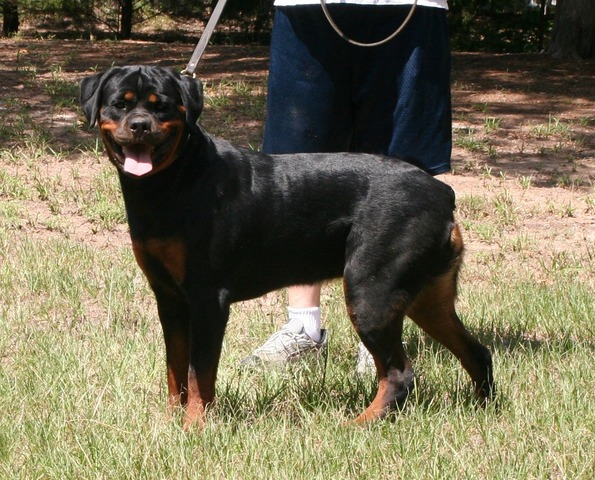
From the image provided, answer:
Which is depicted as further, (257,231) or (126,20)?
(126,20)

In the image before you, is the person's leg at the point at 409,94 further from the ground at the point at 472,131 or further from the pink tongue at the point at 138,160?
the ground at the point at 472,131

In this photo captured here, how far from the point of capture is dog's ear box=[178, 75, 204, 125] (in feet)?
12.6

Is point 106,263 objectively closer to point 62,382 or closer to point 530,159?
point 62,382

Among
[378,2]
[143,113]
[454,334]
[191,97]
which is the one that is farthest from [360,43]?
[454,334]

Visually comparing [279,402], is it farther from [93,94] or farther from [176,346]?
[93,94]

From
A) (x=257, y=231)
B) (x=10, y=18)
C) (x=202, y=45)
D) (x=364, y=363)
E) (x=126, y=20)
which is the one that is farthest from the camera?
(x=10, y=18)

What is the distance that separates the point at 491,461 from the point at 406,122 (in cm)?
176

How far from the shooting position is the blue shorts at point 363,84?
15.1 ft

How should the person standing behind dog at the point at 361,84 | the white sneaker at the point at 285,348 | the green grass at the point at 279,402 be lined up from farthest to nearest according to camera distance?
the white sneaker at the point at 285,348 < the person standing behind dog at the point at 361,84 < the green grass at the point at 279,402

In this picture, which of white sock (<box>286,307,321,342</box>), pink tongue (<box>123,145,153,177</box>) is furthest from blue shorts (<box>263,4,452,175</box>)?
pink tongue (<box>123,145,153,177</box>)

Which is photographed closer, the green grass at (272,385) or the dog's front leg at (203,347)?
the green grass at (272,385)

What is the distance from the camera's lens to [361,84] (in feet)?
15.5

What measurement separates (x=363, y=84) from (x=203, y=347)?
1541 mm

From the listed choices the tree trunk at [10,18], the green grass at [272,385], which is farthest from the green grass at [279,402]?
the tree trunk at [10,18]
